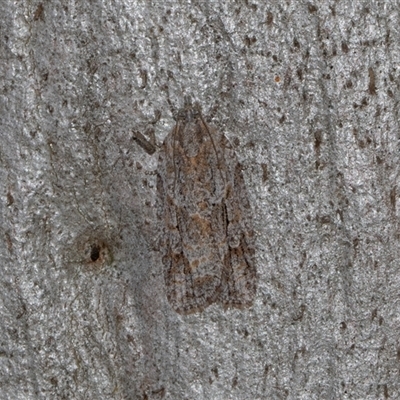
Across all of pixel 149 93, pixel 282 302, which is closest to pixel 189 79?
pixel 149 93

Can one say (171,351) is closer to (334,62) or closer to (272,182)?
(272,182)
